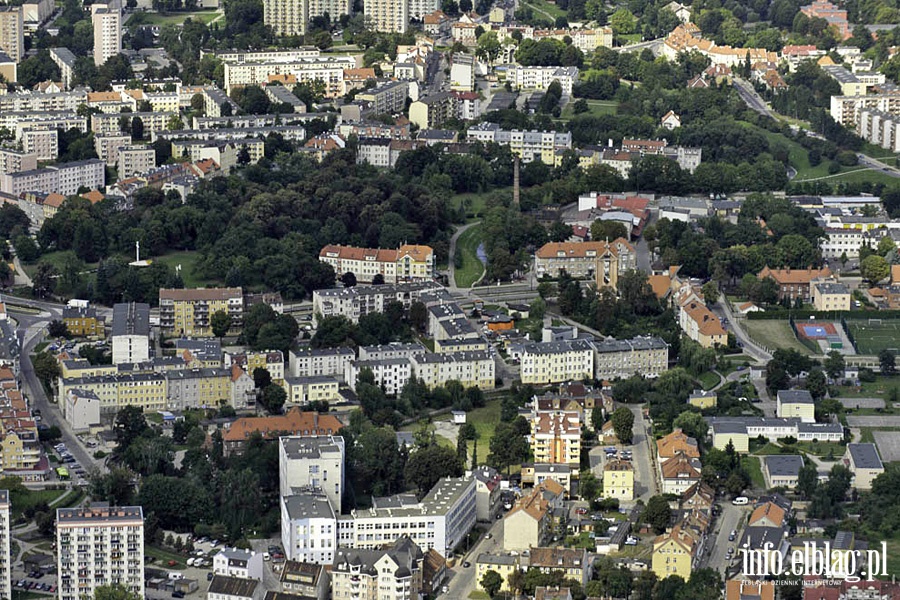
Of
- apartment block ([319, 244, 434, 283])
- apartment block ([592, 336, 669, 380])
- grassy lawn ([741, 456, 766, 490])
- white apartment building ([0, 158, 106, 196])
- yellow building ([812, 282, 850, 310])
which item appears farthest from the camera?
white apartment building ([0, 158, 106, 196])

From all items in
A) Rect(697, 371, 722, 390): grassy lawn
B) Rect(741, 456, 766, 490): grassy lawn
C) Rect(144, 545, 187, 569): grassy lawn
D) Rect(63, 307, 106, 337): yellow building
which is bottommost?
Rect(144, 545, 187, 569): grassy lawn

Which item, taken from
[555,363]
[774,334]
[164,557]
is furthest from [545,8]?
[164,557]

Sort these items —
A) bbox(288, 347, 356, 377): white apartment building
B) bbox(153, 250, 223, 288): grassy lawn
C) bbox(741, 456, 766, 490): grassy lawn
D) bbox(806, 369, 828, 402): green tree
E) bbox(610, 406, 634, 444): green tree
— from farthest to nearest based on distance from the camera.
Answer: bbox(153, 250, 223, 288): grassy lawn → bbox(288, 347, 356, 377): white apartment building → bbox(806, 369, 828, 402): green tree → bbox(610, 406, 634, 444): green tree → bbox(741, 456, 766, 490): grassy lawn

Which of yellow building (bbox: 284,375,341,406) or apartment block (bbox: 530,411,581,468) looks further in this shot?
yellow building (bbox: 284,375,341,406)

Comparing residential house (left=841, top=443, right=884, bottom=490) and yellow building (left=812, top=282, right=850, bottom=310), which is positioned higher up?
yellow building (left=812, top=282, right=850, bottom=310)

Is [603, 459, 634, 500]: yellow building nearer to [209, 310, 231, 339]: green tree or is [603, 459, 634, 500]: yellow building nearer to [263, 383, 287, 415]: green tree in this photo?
[263, 383, 287, 415]: green tree

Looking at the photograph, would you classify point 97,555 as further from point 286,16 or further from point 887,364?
point 286,16

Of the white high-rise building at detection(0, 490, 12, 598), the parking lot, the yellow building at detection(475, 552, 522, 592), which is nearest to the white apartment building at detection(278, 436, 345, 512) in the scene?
the yellow building at detection(475, 552, 522, 592)
